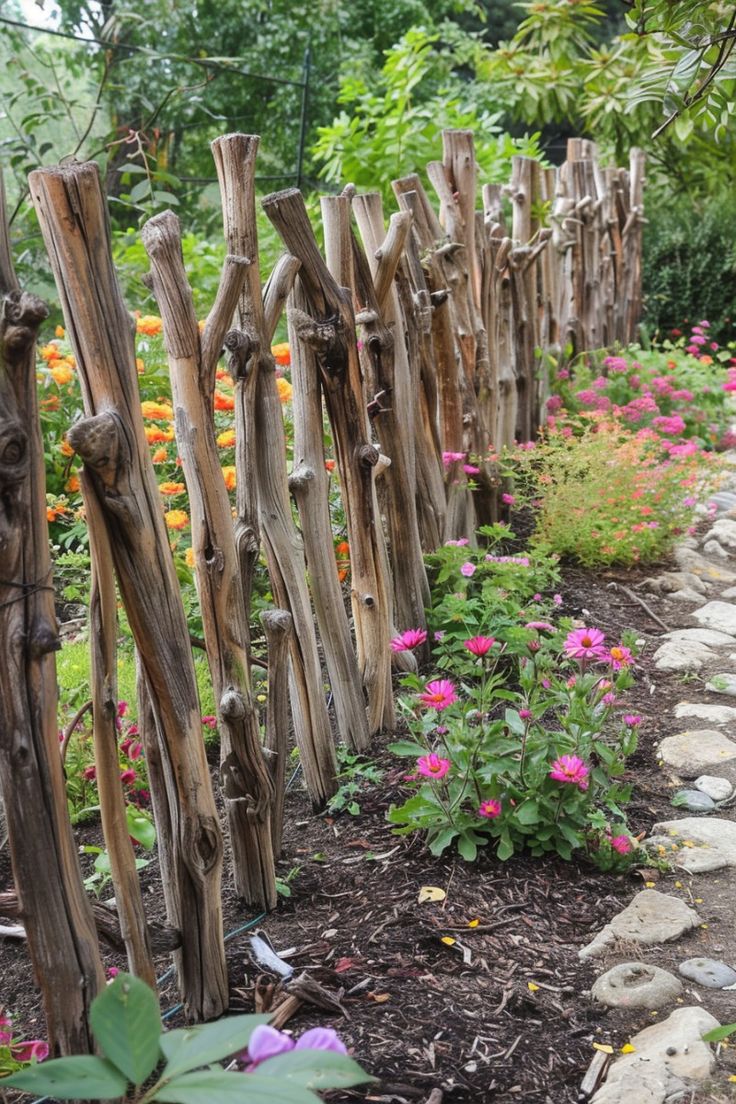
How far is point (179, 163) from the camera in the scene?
14219 millimetres

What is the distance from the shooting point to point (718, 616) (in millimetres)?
4395

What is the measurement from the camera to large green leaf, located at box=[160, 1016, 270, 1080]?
0.75 m

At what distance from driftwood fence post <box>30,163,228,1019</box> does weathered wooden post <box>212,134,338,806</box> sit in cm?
74

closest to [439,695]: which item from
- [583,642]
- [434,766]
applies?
[434,766]

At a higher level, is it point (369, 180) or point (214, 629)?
point (369, 180)

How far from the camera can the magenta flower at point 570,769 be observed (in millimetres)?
2316

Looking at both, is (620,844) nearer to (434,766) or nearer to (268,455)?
(434,766)

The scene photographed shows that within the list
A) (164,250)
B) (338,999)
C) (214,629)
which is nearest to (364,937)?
(338,999)

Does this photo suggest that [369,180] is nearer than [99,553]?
No

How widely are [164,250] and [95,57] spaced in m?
11.8

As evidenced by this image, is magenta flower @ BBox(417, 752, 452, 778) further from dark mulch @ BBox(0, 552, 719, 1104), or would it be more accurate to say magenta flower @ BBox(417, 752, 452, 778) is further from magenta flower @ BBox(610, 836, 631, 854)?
magenta flower @ BBox(610, 836, 631, 854)

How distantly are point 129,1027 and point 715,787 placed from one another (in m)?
2.49

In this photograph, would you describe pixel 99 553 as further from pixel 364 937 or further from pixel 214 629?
pixel 364 937

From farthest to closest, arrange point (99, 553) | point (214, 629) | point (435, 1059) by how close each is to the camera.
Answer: point (214, 629)
point (435, 1059)
point (99, 553)
